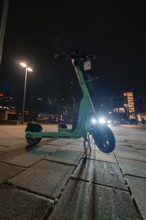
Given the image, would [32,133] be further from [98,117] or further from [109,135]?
[109,135]

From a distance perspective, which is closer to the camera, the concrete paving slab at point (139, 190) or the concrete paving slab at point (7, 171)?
the concrete paving slab at point (139, 190)

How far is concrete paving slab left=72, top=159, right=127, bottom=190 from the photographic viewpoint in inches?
54.1

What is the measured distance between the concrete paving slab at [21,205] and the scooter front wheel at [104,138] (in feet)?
4.60

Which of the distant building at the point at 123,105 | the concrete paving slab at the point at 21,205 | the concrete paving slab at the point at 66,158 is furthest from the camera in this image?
the distant building at the point at 123,105

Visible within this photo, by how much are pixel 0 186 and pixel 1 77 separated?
21.5 m

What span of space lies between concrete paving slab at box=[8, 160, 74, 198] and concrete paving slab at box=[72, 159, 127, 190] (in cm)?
16

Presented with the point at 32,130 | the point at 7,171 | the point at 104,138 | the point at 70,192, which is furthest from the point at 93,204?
the point at 32,130

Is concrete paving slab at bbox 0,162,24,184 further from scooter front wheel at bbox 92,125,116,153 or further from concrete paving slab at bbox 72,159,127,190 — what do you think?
scooter front wheel at bbox 92,125,116,153

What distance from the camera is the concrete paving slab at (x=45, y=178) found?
1.17 m

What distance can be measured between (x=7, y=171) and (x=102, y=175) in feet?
4.23

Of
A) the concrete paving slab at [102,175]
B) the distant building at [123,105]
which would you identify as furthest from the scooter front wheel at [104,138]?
the distant building at [123,105]

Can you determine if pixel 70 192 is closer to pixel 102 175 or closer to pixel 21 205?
pixel 21 205

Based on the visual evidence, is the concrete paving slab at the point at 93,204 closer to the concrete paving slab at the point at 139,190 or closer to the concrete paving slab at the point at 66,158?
the concrete paving slab at the point at 139,190

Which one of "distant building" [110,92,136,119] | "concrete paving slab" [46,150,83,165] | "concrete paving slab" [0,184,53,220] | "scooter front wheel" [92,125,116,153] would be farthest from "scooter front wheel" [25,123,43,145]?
"distant building" [110,92,136,119]
